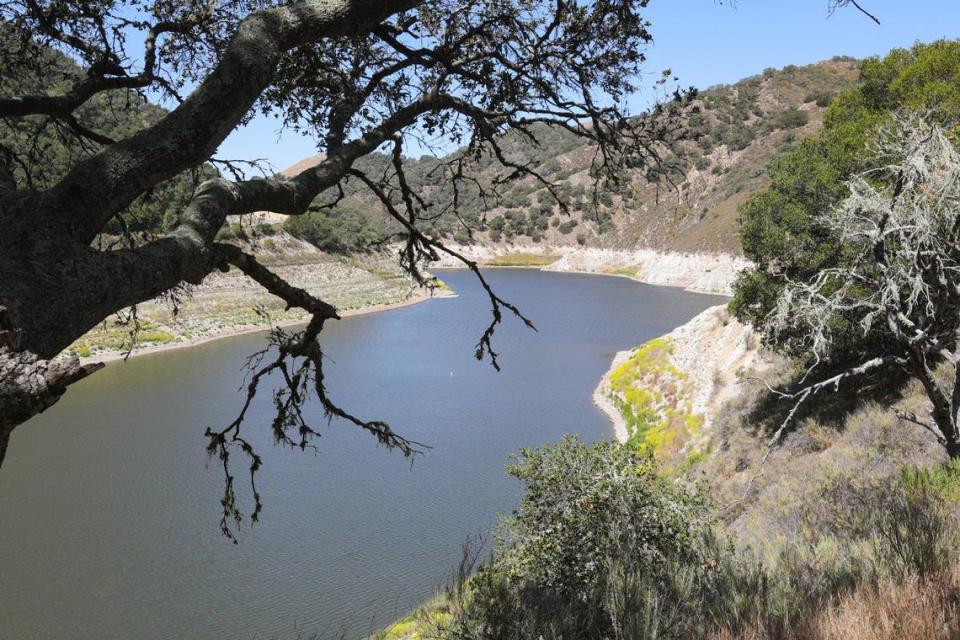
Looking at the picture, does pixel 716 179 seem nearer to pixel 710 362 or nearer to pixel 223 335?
pixel 223 335

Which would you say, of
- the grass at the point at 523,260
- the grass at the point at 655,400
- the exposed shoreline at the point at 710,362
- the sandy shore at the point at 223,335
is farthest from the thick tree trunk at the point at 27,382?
the grass at the point at 523,260

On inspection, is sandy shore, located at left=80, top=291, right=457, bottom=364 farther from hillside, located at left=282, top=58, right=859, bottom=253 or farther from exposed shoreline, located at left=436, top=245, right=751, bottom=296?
hillside, located at left=282, top=58, right=859, bottom=253

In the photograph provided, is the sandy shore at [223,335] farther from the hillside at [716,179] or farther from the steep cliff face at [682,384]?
the hillside at [716,179]

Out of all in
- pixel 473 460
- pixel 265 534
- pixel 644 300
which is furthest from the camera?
pixel 644 300

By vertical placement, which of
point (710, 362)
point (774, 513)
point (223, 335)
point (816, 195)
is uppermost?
point (816, 195)

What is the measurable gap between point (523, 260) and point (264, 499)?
6069 centimetres

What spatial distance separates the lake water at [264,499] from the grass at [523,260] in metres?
45.6

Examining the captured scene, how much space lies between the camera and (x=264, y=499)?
12406 mm

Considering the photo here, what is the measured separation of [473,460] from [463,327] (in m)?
18.8

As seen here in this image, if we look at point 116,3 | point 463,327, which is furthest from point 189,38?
point 463,327

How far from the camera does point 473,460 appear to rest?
14875 millimetres

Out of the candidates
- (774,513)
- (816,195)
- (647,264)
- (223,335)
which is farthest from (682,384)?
(647,264)

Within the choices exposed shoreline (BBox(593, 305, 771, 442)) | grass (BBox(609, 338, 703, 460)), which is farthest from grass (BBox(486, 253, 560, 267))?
exposed shoreline (BBox(593, 305, 771, 442))

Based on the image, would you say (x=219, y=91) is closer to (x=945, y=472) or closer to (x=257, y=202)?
(x=257, y=202)
